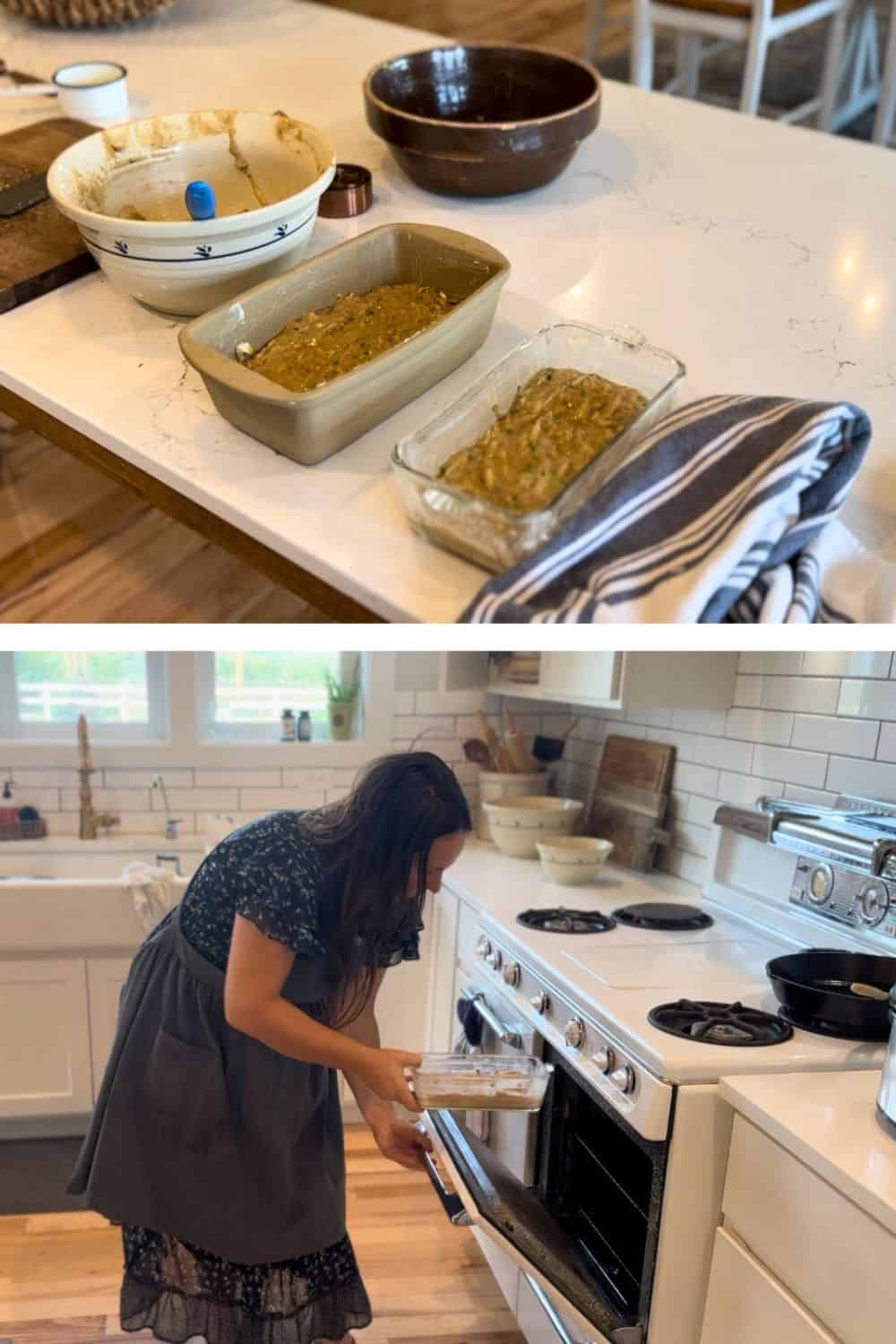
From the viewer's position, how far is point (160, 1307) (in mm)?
1114

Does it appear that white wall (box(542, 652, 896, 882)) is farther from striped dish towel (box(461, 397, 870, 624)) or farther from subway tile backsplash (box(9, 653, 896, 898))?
striped dish towel (box(461, 397, 870, 624))

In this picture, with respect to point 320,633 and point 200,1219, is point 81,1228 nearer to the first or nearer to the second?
point 200,1219

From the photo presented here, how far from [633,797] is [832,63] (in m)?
3.08

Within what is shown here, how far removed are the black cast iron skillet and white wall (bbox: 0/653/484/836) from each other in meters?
0.40

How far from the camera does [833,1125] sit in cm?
106

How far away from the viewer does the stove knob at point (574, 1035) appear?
121cm

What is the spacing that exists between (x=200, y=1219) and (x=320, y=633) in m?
0.56

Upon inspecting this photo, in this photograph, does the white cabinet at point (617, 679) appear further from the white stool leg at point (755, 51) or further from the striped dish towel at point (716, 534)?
the white stool leg at point (755, 51)

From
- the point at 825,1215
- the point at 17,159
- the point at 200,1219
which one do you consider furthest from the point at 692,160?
the point at 200,1219

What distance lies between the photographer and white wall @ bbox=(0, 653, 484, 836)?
1088mm

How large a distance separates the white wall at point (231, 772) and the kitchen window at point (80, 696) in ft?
0.05

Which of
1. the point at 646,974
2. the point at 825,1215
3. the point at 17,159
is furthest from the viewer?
the point at 17,159

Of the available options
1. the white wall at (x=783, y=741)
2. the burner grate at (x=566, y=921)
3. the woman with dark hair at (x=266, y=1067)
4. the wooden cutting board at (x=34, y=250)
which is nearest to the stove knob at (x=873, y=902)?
the white wall at (x=783, y=741)

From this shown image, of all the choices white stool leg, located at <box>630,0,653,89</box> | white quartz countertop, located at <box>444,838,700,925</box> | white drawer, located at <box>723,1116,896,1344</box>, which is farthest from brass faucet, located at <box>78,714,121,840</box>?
white stool leg, located at <box>630,0,653,89</box>
